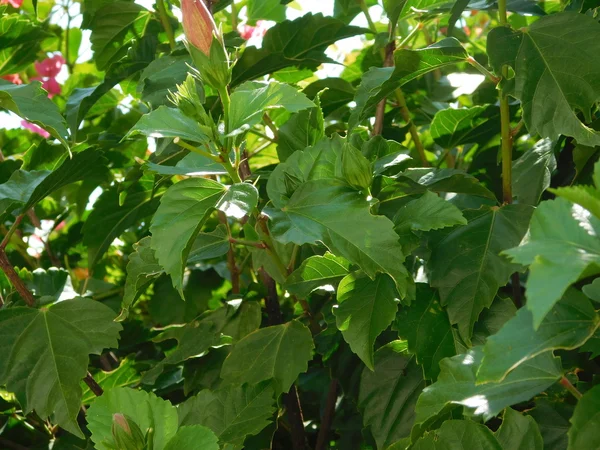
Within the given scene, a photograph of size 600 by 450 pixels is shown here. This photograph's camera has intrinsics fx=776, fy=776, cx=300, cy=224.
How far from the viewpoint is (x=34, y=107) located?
965mm

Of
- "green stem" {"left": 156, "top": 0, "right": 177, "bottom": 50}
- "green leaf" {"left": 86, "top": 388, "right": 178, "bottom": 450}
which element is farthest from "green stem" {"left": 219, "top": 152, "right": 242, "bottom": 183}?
"green stem" {"left": 156, "top": 0, "right": 177, "bottom": 50}

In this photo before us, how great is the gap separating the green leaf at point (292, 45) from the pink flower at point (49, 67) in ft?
2.93

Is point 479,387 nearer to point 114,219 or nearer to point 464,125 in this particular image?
point 464,125

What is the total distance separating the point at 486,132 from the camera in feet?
3.75

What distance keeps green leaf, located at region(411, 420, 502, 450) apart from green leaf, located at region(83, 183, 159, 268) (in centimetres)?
68

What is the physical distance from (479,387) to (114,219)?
782mm

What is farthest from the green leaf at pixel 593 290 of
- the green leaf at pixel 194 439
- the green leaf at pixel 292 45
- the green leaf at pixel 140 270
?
the green leaf at pixel 292 45

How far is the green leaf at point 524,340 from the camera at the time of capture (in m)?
0.52

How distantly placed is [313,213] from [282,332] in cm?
26

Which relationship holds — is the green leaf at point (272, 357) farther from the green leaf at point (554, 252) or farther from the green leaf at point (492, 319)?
the green leaf at point (554, 252)

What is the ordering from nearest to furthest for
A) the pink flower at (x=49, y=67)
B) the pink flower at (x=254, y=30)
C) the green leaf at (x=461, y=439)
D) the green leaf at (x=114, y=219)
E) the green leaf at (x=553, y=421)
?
the green leaf at (x=461, y=439), the green leaf at (x=553, y=421), the green leaf at (x=114, y=219), the pink flower at (x=254, y=30), the pink flower at (x=49, y=67)

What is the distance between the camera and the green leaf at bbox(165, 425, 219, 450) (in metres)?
0.67

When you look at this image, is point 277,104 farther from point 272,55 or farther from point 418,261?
point 272,55

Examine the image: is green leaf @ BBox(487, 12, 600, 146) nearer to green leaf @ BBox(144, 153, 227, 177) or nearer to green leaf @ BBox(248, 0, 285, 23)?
green leaf @ BBox(144, 153, 227, 177)
